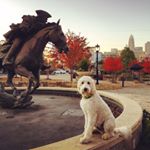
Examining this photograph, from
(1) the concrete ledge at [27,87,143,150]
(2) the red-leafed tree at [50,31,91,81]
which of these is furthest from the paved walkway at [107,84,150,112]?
(2) the red-leafed tree at [50,31,91,81]

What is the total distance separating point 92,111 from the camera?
16.2 ft

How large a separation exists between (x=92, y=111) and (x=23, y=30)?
16.4 ft

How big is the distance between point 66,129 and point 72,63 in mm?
31053

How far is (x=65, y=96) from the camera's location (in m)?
12.7

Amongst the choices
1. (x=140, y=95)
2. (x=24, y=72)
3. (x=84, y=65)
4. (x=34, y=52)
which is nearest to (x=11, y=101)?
(x=24, y=72)

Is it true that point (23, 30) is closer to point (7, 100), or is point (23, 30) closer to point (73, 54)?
point (7, 100)

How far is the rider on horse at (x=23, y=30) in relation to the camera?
909cm

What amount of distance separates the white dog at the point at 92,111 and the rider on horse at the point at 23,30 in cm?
464

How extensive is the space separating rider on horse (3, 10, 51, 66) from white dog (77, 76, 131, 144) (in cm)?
464

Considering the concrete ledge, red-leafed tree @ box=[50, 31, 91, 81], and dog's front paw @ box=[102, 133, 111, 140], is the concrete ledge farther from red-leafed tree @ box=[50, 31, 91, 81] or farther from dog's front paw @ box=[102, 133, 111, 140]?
red-leafed tree @ box=[50, 31, 91, 81]

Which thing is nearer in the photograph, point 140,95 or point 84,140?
point 84,140

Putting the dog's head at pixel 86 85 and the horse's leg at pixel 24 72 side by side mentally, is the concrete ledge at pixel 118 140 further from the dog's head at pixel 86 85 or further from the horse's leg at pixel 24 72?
the horse's leg at pixel 24 72

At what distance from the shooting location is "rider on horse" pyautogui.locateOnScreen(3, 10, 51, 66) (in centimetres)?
909

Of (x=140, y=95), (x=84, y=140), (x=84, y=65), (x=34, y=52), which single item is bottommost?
(x=140, y=95)
